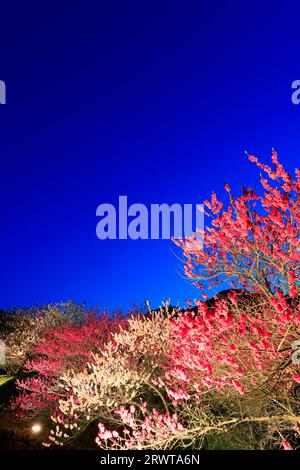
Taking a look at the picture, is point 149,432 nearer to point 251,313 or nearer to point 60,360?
point 251,313

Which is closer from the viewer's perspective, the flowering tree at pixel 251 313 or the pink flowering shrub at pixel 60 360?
the flowering tree at pixel 251 313

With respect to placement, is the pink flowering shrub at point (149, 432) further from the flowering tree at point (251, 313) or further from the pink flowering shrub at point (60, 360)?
the pink flowering shrub at point (60, 360)

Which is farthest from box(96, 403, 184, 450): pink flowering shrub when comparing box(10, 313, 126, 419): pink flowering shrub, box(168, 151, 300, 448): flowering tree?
box(10, 313, 126, 419): pink flowering shrub

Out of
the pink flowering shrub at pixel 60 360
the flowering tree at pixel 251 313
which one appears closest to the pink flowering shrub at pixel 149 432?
the flowering tree at pixel 251 313

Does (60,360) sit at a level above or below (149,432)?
above

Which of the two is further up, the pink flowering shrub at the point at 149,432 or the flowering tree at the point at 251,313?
the flowering tree at the point at 251,313

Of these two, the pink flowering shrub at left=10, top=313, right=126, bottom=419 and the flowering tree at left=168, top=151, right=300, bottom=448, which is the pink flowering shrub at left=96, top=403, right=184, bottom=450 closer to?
the flowering tree at left=168, top=151, right=300, bottom=448

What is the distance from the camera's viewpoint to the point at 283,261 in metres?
6.63

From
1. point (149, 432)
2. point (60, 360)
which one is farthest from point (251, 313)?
point (60, 360)

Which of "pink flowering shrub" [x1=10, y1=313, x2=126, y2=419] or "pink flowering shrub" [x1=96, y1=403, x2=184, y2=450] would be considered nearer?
"pink flowering shrub" [x1=96, y1=403, x2=184, y2=450]
